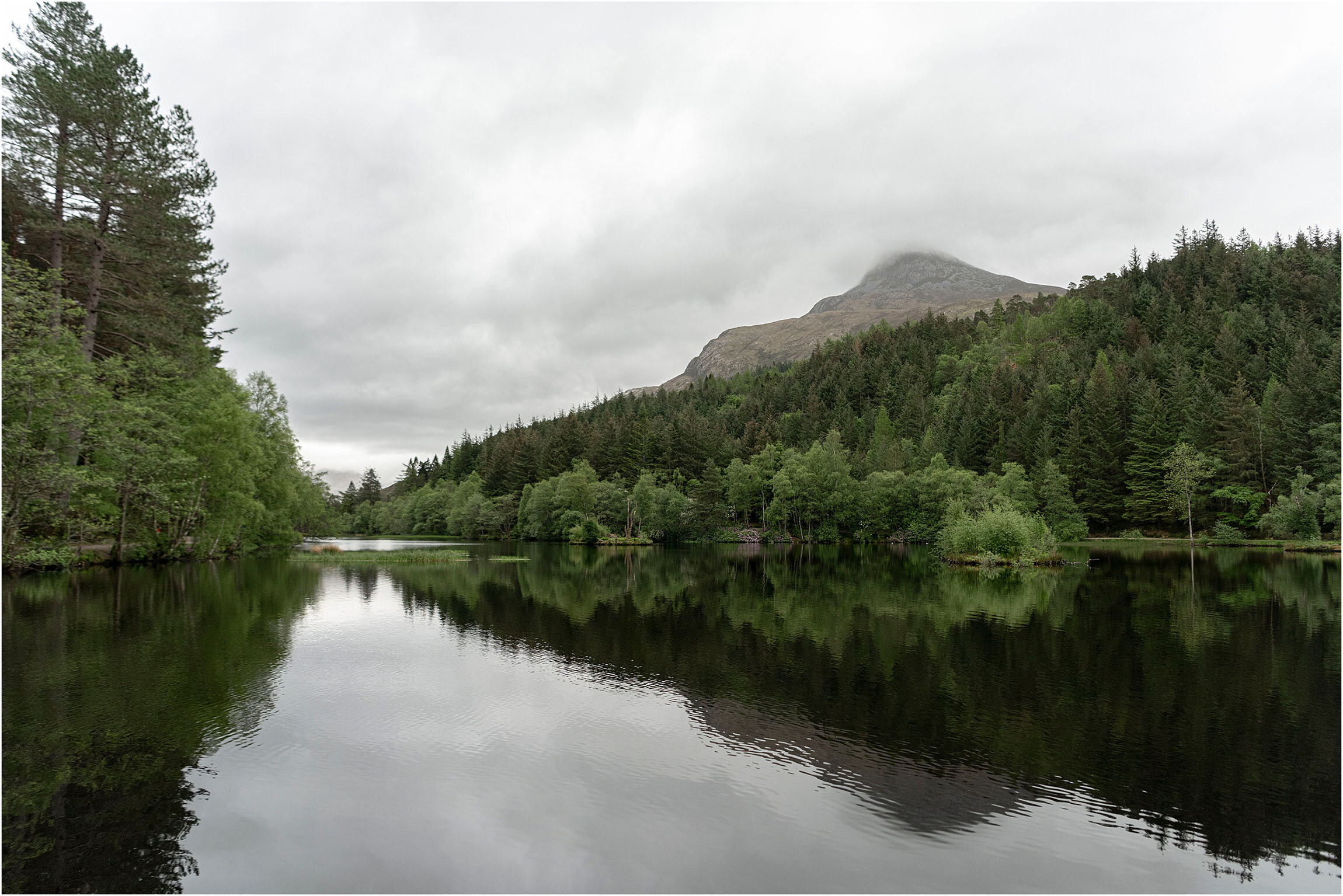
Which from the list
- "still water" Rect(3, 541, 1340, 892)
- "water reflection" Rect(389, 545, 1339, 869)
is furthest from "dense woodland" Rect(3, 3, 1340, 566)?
"water reflection" Rect(389, 545, 1339, 869)

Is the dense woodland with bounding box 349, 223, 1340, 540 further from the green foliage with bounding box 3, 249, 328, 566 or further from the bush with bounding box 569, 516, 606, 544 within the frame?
the green foliage with bounding box 3, 249, 328, 566

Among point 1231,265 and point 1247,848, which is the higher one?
point 1231,265

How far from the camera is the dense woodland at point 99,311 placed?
23484 mm

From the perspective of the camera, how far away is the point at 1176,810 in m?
8.63

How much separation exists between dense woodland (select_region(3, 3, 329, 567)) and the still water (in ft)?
22.9

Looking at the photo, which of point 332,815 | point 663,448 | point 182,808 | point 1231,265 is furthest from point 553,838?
point 1231,265

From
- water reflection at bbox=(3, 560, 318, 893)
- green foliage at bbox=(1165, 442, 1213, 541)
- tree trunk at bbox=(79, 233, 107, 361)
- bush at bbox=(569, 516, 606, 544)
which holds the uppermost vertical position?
tree trunk at bbox=(79, 233, 107, 361)

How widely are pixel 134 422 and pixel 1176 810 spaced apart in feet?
117

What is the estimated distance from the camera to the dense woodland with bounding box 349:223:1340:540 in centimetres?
7775

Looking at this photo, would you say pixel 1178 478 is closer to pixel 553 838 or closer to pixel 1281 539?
pixel 1281 539

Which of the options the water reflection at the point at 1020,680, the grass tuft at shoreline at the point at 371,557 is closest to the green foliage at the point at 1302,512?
the water reflection at the point at 1020,680

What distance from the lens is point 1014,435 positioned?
332 ft

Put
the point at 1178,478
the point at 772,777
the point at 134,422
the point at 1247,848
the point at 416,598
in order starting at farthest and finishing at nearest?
1. the point at 1178,478
2. the point at 416,598
3. the point at 134,422
4. the point at 772,777
5. the point at 1247,848

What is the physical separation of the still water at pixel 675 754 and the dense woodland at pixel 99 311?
22.9 feet
